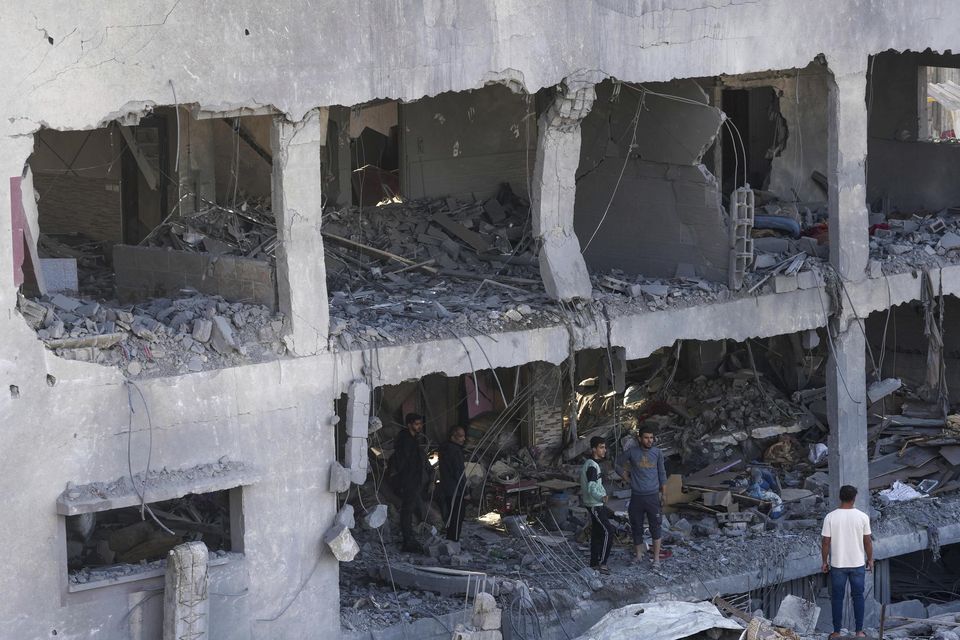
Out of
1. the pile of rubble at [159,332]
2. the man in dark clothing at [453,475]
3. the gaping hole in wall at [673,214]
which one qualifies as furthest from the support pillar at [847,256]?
the pile of rubble at [159,332]

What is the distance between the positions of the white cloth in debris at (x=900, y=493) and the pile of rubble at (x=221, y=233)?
26.1 feet

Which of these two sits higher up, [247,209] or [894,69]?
[894,69]

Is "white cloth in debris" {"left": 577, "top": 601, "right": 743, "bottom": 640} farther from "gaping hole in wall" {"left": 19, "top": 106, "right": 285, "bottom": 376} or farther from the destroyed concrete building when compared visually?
"gaping hole in wall" {"left": 19, "top": 106, "right": 285, "bottom": 376}

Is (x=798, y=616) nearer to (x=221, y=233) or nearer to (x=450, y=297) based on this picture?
(x=450, y=297)

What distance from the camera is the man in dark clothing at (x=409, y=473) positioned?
15.4 metres

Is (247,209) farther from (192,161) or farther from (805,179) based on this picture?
(805,179)

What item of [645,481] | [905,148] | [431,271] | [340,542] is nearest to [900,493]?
[645,481]

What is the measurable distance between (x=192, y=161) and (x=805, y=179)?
8346mm

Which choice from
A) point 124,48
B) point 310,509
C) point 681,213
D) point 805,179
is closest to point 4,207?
point 124,48

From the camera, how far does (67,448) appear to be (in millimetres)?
Result: 11320

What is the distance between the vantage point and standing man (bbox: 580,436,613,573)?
14.8 m

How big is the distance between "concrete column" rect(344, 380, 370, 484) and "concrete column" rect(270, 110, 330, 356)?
1.70ft

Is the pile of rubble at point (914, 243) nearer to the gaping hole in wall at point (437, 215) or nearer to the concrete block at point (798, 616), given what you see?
the gaping hole in wall at point (437, 215)

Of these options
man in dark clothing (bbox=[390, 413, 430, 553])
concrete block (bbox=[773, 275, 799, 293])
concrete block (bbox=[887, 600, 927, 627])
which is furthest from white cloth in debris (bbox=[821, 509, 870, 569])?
man in dark clothing (bbox=[390, 413, 430, 553])
